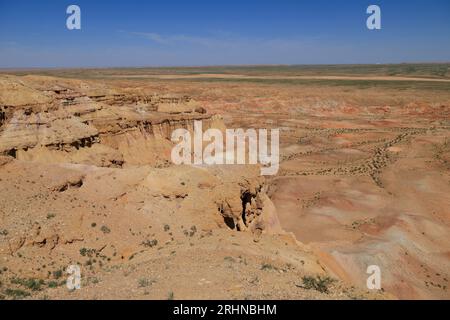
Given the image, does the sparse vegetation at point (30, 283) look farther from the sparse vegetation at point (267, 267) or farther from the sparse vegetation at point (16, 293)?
the sparse vegetation at point (267, 267)

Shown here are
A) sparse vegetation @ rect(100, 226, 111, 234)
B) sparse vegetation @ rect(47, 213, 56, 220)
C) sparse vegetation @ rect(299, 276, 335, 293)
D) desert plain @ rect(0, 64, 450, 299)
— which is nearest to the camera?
sparse vegetation @ rect(299, 276, 335, 293)

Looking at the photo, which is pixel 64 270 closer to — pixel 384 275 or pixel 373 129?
pixel 384 275

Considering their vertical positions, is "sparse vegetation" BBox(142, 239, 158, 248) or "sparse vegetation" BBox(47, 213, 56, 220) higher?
"sparse vegetation" BBox(47, 213, 56, 220)

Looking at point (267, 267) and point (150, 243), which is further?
point (150, 243)

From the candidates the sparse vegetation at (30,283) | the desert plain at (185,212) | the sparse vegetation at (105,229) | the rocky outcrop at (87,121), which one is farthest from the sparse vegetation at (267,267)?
the rocky outcrop at (87,121)

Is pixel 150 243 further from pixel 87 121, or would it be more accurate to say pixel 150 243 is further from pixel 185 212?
pixel 87 121
